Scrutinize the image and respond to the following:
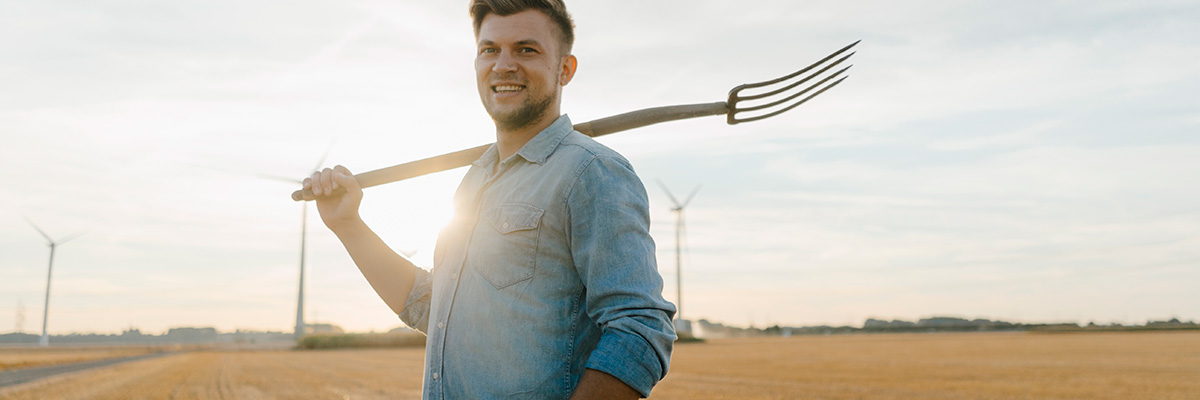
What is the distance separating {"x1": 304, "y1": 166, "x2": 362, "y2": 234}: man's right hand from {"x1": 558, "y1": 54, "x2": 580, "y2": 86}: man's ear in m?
0.81

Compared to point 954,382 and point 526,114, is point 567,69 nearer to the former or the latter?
point 526,114

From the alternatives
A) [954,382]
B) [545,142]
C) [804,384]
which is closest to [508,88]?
[545,142]

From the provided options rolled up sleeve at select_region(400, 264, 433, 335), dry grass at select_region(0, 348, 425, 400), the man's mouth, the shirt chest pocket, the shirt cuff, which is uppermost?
the man's mouth

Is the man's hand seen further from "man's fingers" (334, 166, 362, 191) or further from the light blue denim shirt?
"man's fingers" (334, 166, 362, 191)

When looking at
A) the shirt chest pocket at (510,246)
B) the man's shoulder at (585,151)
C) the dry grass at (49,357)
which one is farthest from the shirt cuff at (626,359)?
the dry grass at (49,357)

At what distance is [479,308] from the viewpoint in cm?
202

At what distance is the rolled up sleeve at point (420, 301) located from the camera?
264 centimetres

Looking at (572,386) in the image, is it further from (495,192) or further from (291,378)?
(291,378)

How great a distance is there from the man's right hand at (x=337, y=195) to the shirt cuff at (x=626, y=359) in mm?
1249

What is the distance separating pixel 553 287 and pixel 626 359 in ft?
0.92

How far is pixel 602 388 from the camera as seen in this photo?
5.73 feet

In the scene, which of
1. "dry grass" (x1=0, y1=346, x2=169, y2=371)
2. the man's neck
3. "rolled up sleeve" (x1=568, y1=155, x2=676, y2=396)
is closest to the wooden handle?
the man's neck

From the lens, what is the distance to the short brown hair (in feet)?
7.23

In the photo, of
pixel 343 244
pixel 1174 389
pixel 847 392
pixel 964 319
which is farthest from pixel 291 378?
pixel 964 319
